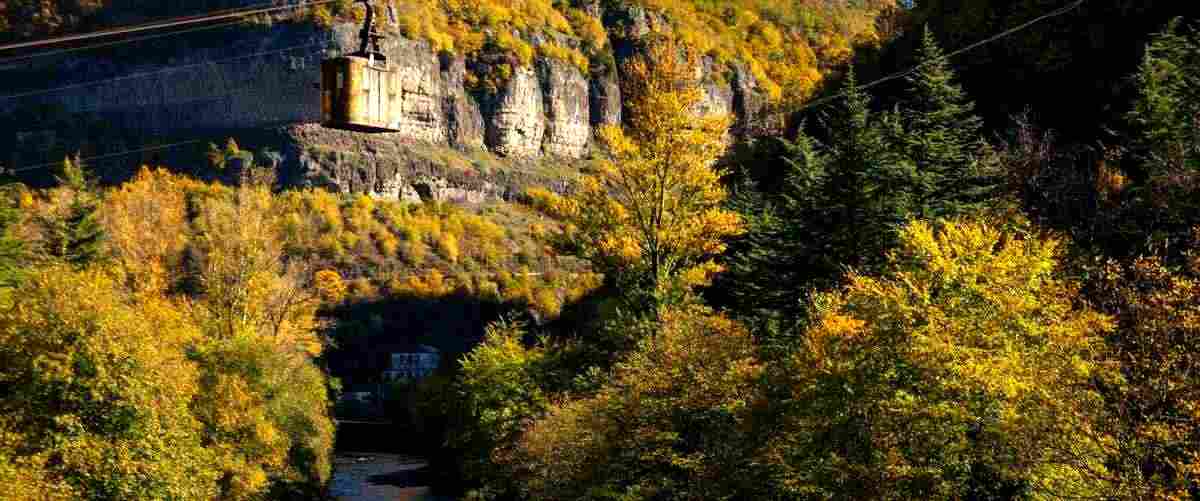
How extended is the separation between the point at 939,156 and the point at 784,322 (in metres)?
9.26

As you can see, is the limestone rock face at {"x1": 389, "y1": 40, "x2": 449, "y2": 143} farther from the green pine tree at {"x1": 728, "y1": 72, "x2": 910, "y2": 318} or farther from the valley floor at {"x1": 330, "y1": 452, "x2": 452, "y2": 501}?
the green pine tree at {"x1": 728, "y1": 72, "x2": 910, "y2": 318}

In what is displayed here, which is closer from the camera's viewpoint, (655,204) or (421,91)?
(655,204)

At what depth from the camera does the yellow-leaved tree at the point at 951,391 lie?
85.5 ft

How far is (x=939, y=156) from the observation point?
45.5 metres

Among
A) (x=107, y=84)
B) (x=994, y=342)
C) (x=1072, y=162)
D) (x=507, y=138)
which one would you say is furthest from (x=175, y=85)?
(x=994, y=342)

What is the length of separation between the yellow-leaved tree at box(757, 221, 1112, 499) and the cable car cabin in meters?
13.3

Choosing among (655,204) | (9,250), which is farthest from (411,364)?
(655,204)

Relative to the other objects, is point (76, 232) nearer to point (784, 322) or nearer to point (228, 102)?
point (784, 322)

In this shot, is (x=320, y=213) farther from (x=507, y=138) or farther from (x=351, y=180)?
(x=507, y=138)

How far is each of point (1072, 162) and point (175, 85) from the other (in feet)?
482

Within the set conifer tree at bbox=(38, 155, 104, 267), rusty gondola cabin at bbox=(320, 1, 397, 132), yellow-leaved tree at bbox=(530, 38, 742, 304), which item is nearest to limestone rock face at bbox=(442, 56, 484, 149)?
conifer tree at bbox=(38, 155, 104, 267)

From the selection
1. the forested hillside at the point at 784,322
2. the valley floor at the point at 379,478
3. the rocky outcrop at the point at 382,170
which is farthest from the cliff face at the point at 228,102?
the forested hillside at the point at 784,322

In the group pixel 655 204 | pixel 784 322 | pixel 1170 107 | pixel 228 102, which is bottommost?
pixel 784 322

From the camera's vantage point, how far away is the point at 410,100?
183m
